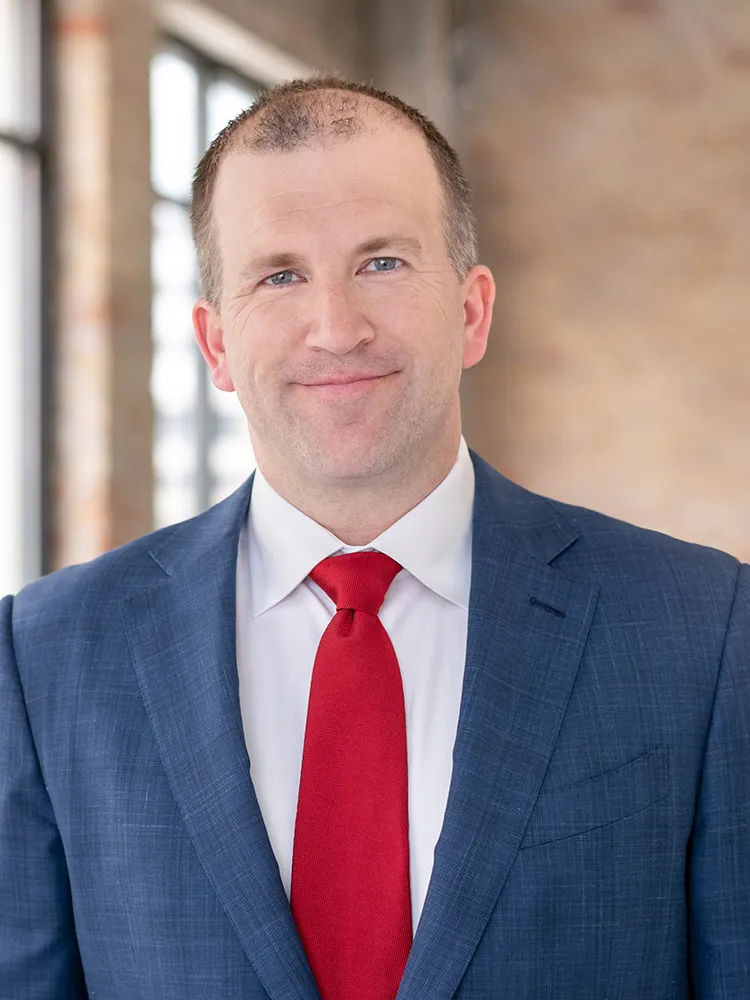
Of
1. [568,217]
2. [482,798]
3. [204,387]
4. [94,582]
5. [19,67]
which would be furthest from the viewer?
[568,217]

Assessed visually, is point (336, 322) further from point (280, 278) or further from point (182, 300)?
point (182, 300)

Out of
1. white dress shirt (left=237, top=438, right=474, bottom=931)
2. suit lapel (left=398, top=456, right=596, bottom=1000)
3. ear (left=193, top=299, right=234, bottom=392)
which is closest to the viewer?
suit lapel (left=398, top=456, right=596, bottom=1000)

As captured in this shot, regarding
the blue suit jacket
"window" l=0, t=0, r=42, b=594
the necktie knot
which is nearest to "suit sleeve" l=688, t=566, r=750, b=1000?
the blue suit jacket

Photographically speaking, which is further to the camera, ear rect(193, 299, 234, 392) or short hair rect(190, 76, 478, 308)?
ear rect(193, 299, 234, 392)

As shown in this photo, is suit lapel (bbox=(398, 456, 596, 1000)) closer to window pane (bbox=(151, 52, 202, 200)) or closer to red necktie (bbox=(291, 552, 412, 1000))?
red necktie (bbox=(291, 552, 412, 1000))

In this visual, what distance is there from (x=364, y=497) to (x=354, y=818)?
41cm

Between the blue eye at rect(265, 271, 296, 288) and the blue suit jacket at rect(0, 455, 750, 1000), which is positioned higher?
the blue eye at rect(265, 271, 296, 288)

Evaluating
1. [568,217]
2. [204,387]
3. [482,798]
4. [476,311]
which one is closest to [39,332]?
[204,387]

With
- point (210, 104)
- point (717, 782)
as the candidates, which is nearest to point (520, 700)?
point (717, 782)

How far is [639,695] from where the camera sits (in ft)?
4.51

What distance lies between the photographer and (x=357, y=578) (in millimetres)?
1476

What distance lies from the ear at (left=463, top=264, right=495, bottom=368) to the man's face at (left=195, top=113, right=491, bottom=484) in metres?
0.12

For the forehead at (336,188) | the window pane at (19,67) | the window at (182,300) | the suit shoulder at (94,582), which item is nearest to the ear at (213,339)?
the forehead at (336,188)

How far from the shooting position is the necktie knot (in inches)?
57.4
